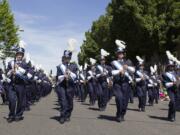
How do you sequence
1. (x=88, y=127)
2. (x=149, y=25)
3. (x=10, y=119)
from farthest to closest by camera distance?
(x=149, y=25)
(x=10, y=119)
(x=88, y=127)

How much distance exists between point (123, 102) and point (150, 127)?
4.44ft

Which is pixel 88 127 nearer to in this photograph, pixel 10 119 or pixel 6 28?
pixel 10 119

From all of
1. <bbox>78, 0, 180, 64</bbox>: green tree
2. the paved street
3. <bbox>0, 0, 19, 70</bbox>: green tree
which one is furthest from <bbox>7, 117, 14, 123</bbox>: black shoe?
<bbox>0, 0, 19, 70</bbox>: green tree

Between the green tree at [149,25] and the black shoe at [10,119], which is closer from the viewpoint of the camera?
the black shoe at [10,119]

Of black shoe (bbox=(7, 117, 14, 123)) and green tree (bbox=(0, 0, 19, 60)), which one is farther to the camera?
green tree (bbox=(0, 0, 19, 60))

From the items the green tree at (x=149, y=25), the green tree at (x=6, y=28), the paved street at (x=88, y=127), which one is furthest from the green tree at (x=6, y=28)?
the paved street at (x=88, y=127)

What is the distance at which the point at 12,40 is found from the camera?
193 ft

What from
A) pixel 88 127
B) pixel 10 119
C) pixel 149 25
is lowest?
pixel 88 127

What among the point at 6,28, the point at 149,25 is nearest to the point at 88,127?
the point at 149,25

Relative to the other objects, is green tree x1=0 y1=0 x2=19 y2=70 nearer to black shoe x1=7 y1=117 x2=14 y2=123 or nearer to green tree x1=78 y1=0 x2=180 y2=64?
green tree x1=78 y1=0 x2=180 y2=64

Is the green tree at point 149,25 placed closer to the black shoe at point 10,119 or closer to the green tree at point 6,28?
the green tree at point 6,28

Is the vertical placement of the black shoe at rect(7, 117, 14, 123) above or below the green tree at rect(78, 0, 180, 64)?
below

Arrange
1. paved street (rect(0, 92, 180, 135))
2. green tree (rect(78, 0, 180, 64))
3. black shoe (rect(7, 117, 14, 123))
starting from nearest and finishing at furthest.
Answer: paved street (rect(0, 92, 180, 135)) → black shoe (rect(7, 117, 14, 123)) → green tree (rect(78, 0, 180, 64))

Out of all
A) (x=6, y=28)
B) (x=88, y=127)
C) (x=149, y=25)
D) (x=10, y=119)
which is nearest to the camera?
(x=88, y=127)
